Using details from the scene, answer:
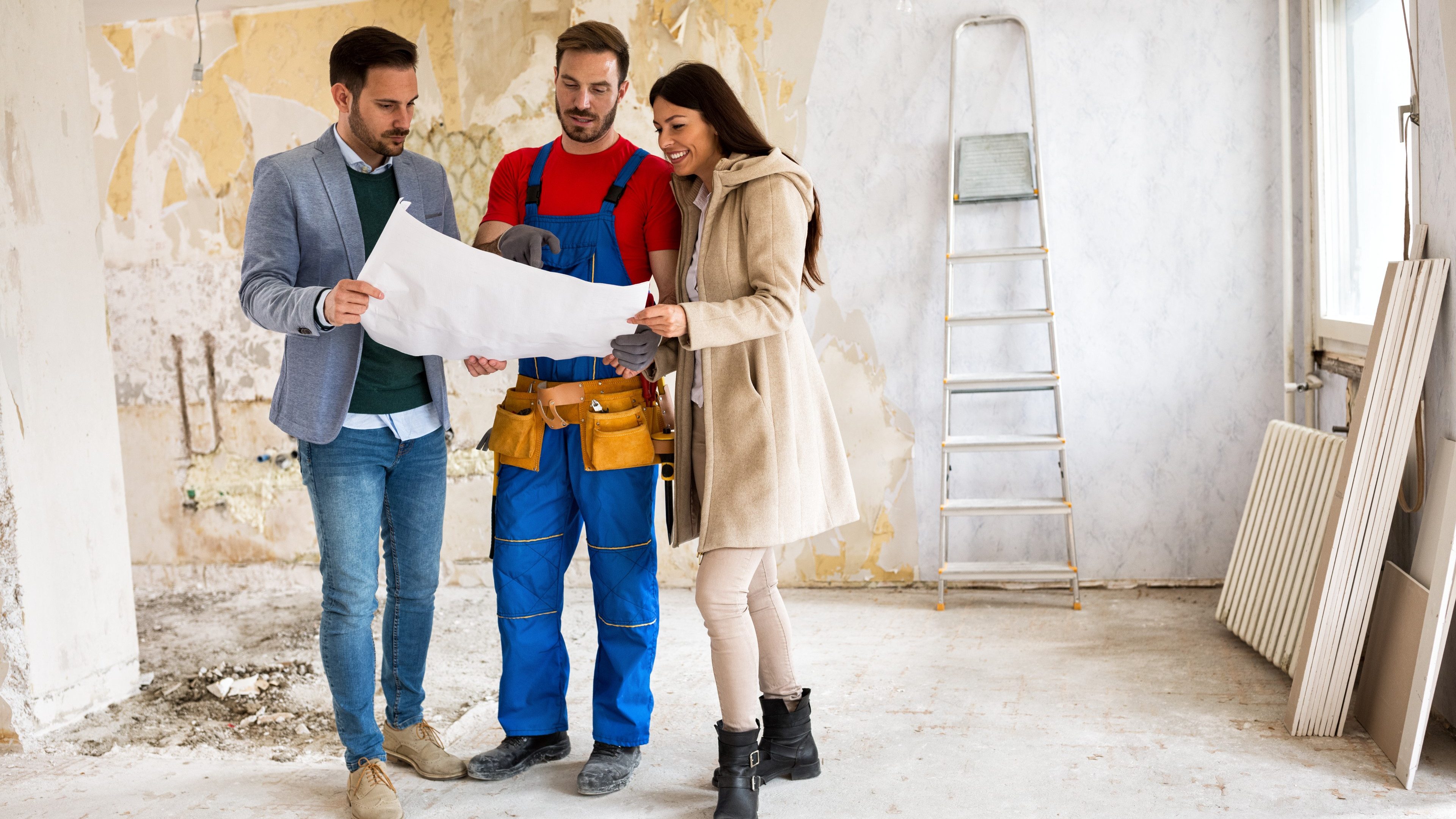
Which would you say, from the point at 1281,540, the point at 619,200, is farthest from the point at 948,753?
the point at 619,200

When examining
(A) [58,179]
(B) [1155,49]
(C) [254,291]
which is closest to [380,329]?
(C) [254,291]

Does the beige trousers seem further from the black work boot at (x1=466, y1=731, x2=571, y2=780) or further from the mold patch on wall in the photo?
the mold patch on wall

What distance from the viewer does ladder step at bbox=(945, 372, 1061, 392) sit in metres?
3.89

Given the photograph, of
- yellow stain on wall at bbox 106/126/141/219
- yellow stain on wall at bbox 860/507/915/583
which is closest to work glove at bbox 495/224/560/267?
yellow stain on wall at bbox 860/507/915/583

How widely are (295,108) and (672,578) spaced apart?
2.60 m

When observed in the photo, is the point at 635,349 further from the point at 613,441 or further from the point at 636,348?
the point at 613,441

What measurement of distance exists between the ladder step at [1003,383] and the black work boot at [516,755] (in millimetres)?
2042

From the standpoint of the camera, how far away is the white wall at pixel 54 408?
9.61ft

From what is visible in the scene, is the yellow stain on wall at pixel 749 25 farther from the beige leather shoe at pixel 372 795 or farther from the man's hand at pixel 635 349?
the beige leather shoe at pixel 372 795

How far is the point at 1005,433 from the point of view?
4.13 metres

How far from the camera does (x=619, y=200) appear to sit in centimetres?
234

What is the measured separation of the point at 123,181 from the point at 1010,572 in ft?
13.8

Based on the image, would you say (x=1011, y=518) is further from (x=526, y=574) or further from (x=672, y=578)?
(x=526, y=574)

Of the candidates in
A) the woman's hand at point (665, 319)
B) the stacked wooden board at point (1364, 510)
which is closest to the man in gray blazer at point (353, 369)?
the woman's hand at point (665, 319)
